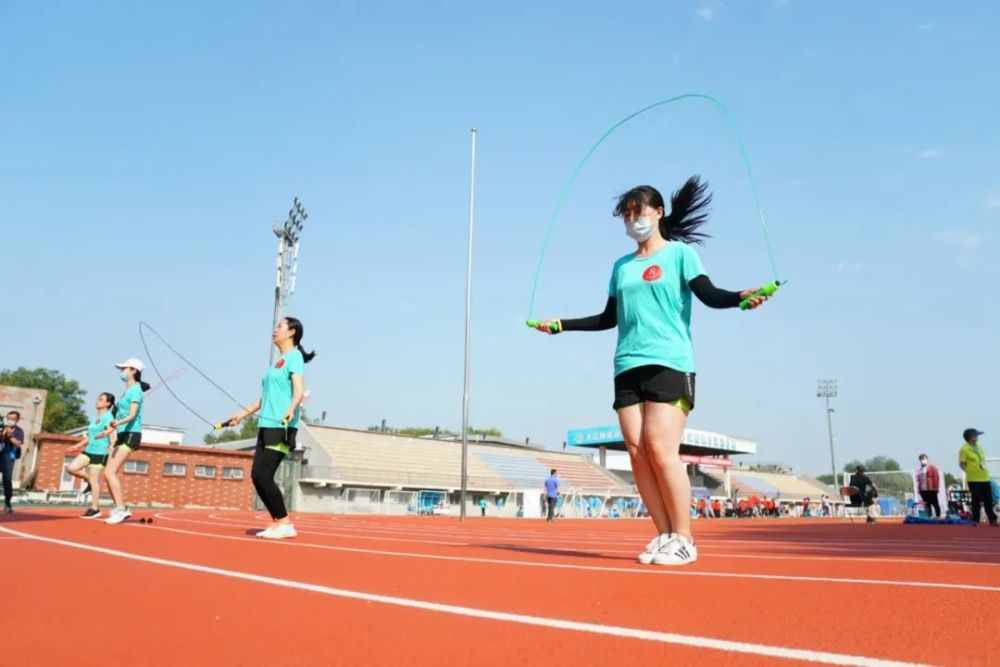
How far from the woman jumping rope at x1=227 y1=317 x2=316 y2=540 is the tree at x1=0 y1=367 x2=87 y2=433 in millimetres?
86399

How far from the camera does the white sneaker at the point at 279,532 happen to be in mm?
6219

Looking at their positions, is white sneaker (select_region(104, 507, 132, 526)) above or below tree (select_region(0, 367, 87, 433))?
below

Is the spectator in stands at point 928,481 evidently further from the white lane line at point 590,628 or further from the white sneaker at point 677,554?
the white lane line at point 590,628

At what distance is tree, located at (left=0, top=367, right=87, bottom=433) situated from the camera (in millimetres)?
81750

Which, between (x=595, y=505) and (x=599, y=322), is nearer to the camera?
(x=599, y=322)

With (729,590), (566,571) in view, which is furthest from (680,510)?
(729,590)

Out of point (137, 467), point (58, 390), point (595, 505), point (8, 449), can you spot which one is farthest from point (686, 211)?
point (58, 390)

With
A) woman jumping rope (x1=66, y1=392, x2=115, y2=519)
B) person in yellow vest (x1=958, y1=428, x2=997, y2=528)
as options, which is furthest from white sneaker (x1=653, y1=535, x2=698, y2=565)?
person in yellow vest (x1=958, y1=428, x2=997, y2=528)

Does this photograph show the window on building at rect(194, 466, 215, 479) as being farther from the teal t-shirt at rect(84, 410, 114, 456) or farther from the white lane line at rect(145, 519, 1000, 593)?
the white lane line at rect(145, 519, 1000, 593)

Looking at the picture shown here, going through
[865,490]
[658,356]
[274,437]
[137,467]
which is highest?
[658,356]

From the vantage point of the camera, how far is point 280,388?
6738 millimetres

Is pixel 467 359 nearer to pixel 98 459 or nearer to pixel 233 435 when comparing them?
pixel 98 459

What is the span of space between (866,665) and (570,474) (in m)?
52.4

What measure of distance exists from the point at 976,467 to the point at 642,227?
11.8m
